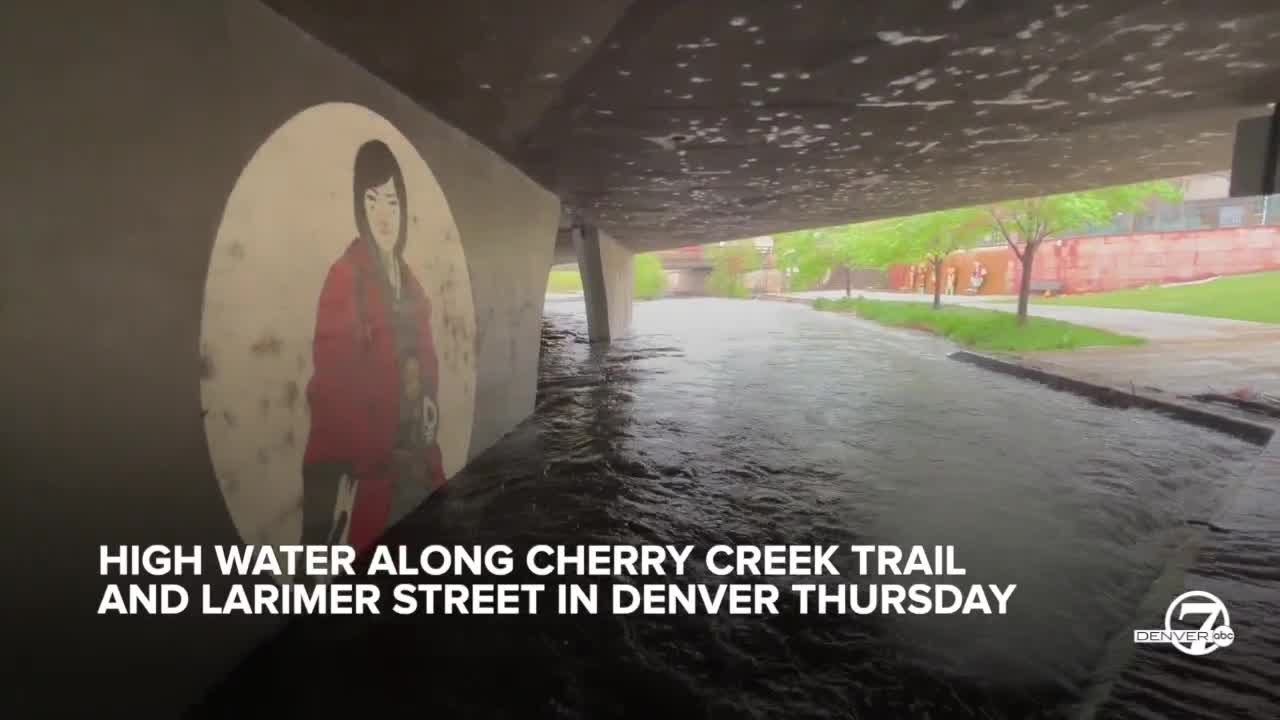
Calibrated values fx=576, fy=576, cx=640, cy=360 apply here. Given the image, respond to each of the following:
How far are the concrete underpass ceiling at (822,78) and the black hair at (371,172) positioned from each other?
0.58 metres

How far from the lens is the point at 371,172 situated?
15.0ft

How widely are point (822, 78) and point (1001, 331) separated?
17.9 meters

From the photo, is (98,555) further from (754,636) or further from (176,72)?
(754,636)

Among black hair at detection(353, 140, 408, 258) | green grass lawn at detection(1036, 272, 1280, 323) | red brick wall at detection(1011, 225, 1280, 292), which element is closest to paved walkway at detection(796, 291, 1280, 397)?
green grass lawn at detection(1036, 272, 1280, 323)

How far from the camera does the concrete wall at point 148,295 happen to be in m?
2.25

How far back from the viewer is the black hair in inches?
174

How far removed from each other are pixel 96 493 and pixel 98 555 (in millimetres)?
272

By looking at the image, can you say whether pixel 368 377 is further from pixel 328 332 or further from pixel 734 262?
pixel 734 262

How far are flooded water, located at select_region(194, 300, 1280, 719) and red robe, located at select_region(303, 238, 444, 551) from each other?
585 mm

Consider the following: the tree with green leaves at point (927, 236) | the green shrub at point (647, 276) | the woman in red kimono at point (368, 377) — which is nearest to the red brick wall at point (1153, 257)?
the tree with green leaves at point (927, 236)

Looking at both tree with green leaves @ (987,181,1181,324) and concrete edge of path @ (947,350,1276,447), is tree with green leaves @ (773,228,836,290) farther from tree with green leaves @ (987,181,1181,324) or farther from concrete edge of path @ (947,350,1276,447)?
concrete edge of path @ (947,350,1276,447)

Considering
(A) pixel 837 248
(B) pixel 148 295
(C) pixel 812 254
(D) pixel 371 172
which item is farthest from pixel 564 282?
(B) pixel 148 295

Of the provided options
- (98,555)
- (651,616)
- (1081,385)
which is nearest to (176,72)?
(98,555)

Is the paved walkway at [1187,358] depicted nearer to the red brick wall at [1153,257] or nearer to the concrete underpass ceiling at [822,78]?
the concrete underpass ceiling at [822,78]
